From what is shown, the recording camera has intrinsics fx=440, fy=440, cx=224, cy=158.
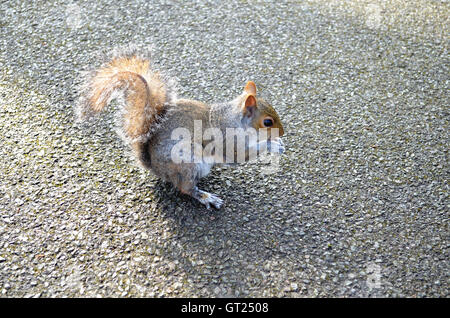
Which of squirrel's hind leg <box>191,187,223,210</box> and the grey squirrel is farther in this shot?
squirrel's hind leg <box>191,187,223,210</box>

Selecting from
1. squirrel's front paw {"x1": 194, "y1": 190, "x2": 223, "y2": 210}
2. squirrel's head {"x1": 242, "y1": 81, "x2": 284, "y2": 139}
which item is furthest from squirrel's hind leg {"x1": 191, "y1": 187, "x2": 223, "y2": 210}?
squirrel's head {"x1": 242, "y1": 81, "x2": 284, "y2": 139}

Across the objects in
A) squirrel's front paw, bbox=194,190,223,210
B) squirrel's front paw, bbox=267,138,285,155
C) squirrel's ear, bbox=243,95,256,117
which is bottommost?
squirrel's front paw, bbox=194,190,223,210

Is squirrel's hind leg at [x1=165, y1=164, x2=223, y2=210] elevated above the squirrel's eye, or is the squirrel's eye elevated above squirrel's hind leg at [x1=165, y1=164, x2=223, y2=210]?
the squirrel's eye

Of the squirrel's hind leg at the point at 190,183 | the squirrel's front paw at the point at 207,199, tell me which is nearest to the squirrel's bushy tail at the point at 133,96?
the squirrel's hind leg at the point at 190,183

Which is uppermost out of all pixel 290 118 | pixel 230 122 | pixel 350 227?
pixel 230 122

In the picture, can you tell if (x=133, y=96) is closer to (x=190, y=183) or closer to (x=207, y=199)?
(x=190, y=183)

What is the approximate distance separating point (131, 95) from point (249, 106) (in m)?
0.48

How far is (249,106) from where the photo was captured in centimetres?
179

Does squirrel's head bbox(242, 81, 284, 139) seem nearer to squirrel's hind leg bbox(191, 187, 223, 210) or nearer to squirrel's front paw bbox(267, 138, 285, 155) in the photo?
squirrel's front paw bbox(267, 138, 285, 155)

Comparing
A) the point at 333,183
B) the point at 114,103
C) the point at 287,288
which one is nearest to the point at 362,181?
the point at 333,183

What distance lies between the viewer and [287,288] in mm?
1644

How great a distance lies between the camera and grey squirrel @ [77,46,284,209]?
69.1 inches
